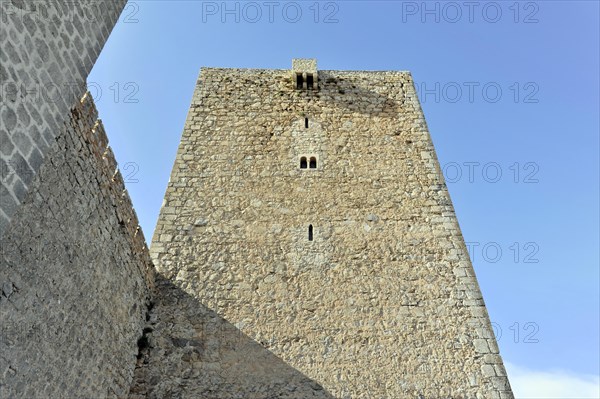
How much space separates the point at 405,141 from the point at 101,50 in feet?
18.5

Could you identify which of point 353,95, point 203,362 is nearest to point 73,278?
point 203,362

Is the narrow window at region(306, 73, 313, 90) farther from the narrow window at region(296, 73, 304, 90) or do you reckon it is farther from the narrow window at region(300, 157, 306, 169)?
the narrow window at region(300, 157, 306, 169)

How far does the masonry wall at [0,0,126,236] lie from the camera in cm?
262

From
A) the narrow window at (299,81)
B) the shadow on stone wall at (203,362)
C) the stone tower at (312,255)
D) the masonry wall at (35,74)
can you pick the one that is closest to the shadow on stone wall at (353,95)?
the stone tower at (312,255)

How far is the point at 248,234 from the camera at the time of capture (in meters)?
7.05

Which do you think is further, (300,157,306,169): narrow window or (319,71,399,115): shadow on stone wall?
(319,71,399,115): shadow on stone wall

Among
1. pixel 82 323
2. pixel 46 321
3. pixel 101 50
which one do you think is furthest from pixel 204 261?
pixel 101 50

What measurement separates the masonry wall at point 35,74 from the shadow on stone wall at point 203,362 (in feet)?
11.8

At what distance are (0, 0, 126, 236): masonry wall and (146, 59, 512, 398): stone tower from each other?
3718 mm

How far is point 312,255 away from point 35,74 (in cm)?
468

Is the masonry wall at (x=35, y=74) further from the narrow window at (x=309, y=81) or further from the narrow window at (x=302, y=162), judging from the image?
the narrow window at (x=309, y=81)

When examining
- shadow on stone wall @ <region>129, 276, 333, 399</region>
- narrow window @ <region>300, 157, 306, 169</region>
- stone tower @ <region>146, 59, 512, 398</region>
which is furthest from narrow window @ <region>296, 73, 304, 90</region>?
shadow on stone wall @ <region>129, 276, 333, 399</region>

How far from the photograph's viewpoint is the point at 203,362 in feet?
19.5

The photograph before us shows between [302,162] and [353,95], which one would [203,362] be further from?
[353,95]
